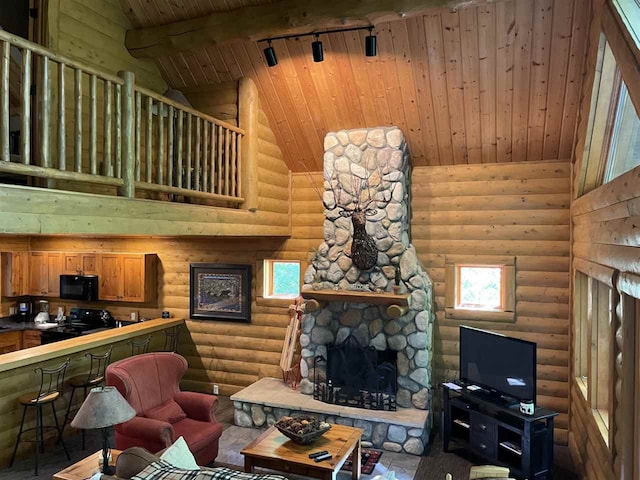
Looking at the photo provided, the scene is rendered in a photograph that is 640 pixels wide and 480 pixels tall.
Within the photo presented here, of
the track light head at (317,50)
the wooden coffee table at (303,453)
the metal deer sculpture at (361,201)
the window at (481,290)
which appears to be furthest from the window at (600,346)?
the track light head at (317,50)

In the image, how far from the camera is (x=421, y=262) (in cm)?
584

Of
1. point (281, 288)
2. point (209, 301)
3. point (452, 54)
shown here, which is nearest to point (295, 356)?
point (281, 288)

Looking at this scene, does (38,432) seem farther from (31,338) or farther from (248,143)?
(248,143)

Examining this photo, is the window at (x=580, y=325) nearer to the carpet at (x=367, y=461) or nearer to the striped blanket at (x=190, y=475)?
the carpet at (x=367, y=461)

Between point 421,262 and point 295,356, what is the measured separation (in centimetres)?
207

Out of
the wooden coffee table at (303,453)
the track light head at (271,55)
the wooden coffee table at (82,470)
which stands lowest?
the wooden coffee table at (303,453)

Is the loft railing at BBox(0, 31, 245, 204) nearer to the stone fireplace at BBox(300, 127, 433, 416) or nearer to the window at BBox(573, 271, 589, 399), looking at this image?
the stone fireplace at BBox(300, 127, 433, 416)

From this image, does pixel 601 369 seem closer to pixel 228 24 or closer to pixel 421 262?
pixel 421 262

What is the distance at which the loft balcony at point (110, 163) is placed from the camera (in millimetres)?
2885

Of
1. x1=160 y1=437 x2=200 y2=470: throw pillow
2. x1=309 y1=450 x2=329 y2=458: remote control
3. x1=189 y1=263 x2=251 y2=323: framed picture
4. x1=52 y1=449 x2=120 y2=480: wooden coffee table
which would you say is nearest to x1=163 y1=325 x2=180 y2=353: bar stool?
x1=189 y1=263 x2=251 y2=323: framed picture

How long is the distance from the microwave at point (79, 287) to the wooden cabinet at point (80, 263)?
0.11 metres

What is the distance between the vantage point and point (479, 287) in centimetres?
575

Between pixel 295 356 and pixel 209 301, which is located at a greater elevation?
pixel 209 301

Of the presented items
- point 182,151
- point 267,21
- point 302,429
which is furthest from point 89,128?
point 302,429
